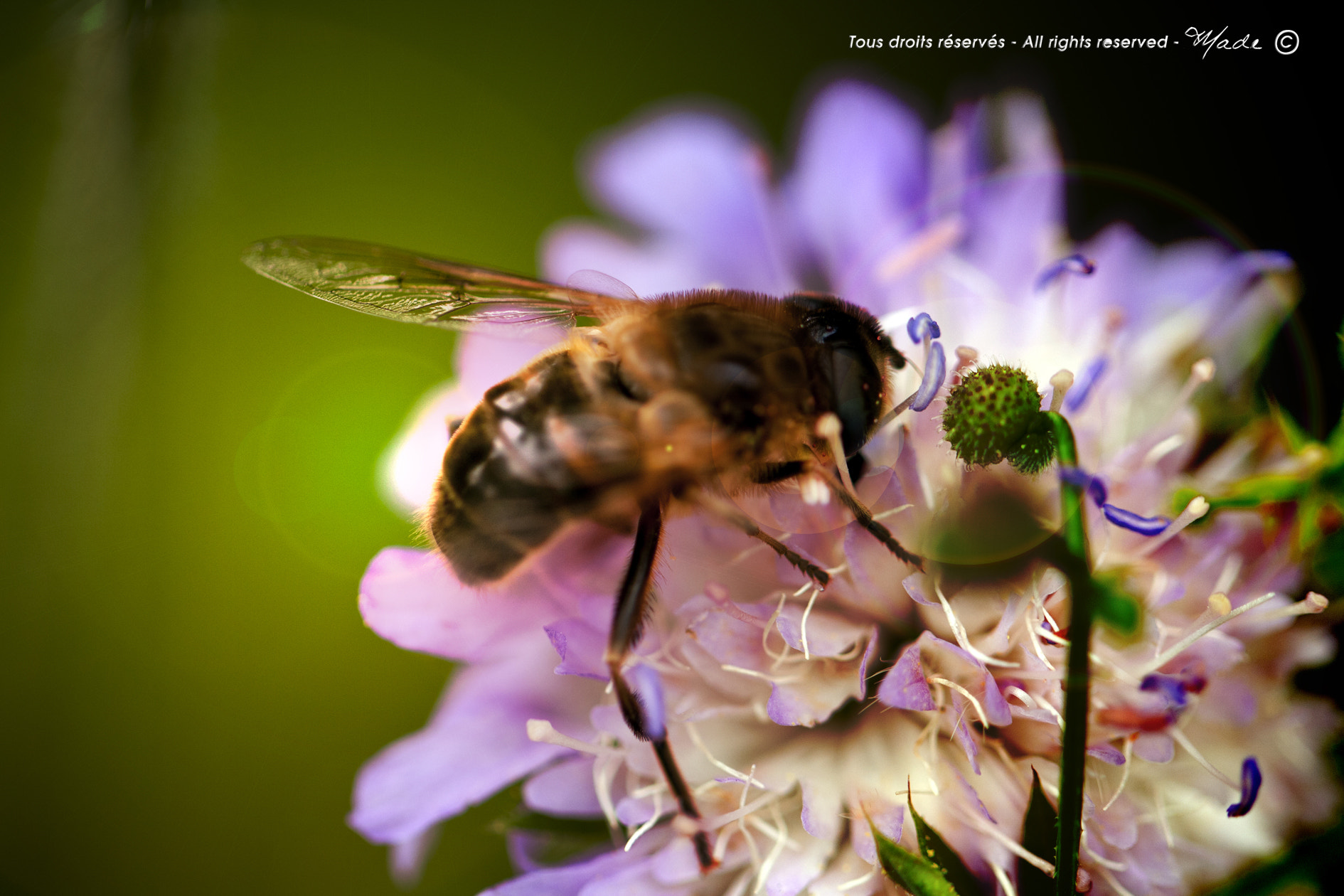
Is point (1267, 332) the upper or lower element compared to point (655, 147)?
lower

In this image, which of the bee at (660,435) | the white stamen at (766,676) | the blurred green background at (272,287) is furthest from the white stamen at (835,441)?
the blurred green background at (272,287)

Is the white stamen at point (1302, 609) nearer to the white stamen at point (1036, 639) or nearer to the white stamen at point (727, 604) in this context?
the white stamen at point (1036, 639)

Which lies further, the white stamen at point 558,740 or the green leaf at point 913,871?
the white stamen at point 558,740

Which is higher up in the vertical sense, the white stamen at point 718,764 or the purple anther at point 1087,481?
the purple anther at point 1087,481

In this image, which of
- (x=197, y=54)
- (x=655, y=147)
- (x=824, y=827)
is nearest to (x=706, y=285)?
→ (x=655, y=147)

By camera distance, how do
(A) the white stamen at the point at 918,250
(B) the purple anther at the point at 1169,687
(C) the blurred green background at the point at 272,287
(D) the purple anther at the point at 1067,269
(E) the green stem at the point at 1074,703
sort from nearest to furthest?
(E) the green stem at the point at 1074,703 < (B) the purple anther at the point at 1169,687 < (D) the purple anther at the point at 1067,269 < (A) the white stamen at the point at 918,250 < (C) the blurred green background at the point at 272,287

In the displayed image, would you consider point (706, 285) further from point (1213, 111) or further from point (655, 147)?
point (1213, 111)

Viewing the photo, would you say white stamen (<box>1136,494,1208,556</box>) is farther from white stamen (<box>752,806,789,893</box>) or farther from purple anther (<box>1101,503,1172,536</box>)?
white stamen (<box>752,806,789,893</box>)

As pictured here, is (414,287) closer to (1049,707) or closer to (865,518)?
(865,518)
